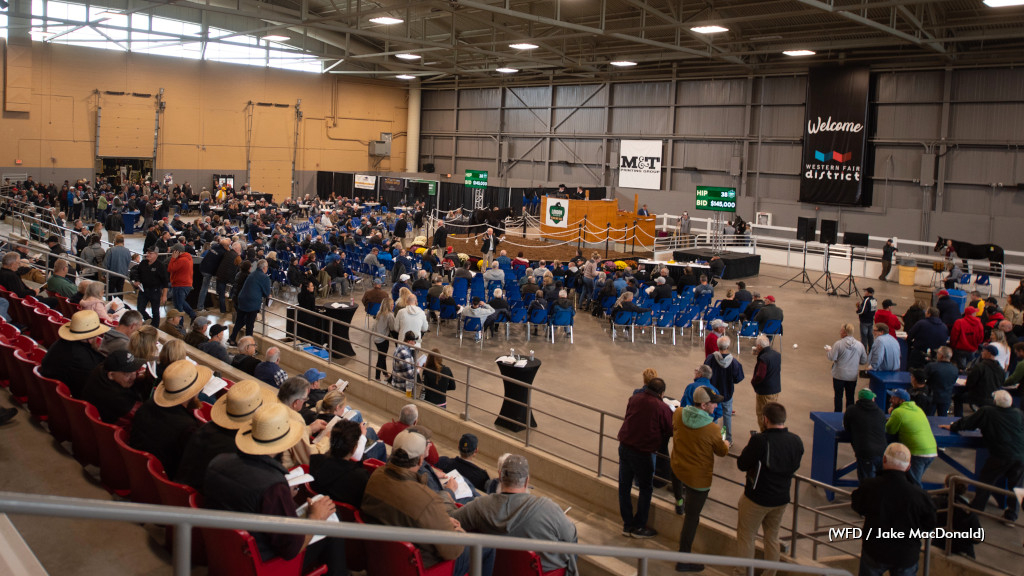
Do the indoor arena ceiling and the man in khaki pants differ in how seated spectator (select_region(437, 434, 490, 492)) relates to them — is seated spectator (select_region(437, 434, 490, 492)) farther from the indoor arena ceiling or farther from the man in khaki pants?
the indoor arena ceiling

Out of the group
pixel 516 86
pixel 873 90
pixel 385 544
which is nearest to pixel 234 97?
pixel 516 86

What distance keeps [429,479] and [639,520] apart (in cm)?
230

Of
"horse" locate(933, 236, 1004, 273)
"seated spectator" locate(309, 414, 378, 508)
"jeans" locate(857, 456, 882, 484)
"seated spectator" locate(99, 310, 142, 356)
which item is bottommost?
"jeans" locate(857, 456, 882, 484)

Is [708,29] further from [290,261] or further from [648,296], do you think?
[290,261]

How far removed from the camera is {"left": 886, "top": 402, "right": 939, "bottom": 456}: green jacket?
645 centimetres

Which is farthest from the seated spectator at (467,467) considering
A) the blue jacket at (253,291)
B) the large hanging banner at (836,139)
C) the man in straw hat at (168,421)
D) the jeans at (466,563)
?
the large hanging banner at (836,139)

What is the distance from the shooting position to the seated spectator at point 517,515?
418 cm

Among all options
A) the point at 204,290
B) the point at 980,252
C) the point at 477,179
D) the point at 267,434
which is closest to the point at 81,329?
the point at 267,434

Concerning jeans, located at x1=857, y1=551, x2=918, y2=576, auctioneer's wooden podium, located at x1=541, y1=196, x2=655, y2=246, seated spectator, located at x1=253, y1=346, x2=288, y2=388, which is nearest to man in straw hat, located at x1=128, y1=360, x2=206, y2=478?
seated spectator, located at x1=253, y1=346, x2=288, y2=388

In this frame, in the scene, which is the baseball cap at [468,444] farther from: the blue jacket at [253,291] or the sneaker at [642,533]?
the blue jacket at [253,291]

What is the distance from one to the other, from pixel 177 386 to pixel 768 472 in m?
3.99

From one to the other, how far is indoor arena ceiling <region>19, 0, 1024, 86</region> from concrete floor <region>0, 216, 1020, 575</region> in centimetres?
798

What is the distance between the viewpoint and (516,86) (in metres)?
37.5

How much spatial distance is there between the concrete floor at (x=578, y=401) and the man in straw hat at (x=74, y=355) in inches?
18.6
